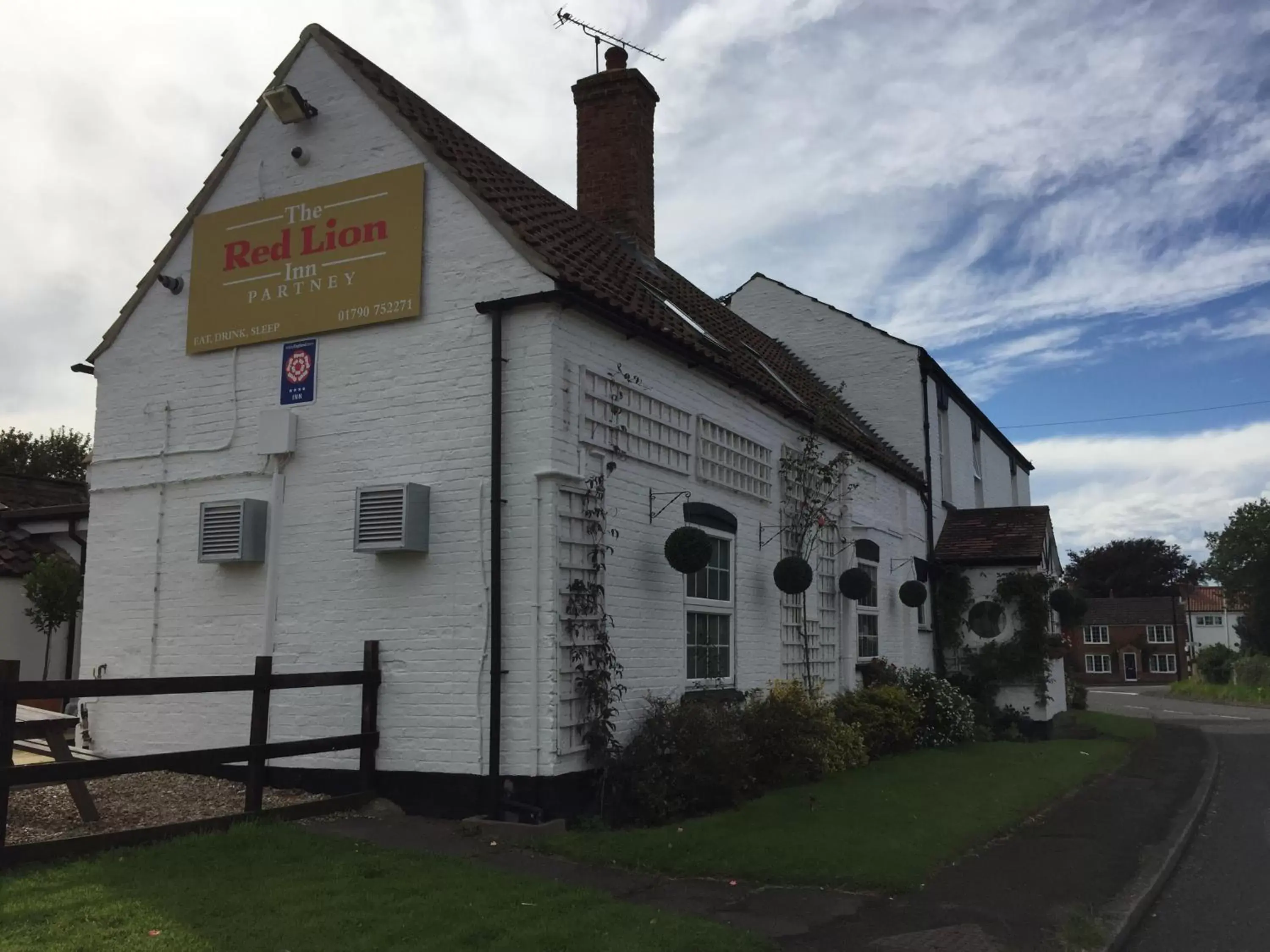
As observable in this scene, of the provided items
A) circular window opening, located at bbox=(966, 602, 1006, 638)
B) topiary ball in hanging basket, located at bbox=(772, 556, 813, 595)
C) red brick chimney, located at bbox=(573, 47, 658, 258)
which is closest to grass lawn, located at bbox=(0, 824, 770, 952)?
topiary ball in hanging basket, located at bbox=(772, 556, 813, 595)

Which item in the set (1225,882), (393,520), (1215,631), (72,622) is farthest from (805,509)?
(1215,631)

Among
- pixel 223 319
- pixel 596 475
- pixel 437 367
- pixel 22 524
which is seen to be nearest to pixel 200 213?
pixel 223 319

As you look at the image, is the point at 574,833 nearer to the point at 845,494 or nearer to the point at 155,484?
the point at 155,484

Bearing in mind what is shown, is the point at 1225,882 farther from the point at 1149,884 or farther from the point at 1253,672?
the point at 1253,672

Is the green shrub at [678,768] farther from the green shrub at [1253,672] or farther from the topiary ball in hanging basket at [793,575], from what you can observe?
the green shrub at [1253,672]

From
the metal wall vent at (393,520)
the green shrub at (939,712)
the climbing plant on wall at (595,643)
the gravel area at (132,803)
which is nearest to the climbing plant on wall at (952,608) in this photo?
the green shrub at (939,712)

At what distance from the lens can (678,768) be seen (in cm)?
918

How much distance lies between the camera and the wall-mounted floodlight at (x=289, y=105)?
10789 millimetres

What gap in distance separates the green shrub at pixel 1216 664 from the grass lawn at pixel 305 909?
160ft

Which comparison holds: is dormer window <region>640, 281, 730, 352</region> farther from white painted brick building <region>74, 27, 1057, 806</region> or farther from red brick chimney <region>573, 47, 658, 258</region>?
red brick chimney <region>573, 47, 658, 258</region>

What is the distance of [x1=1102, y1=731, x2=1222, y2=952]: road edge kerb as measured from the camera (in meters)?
6.67

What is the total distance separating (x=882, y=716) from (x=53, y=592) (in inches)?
447

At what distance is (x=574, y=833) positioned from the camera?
27.9ft

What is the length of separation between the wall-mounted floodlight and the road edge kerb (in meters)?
10.2
